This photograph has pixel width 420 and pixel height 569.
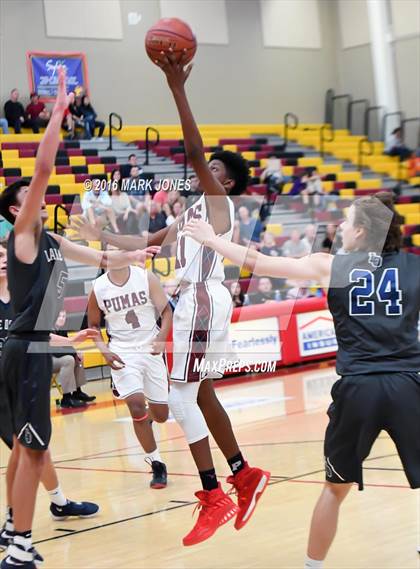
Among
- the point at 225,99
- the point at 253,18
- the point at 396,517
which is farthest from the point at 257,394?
the point at 253,18

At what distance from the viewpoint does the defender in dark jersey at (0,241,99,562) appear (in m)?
5.22

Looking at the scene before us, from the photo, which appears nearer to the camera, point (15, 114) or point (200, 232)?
point (200, 232)

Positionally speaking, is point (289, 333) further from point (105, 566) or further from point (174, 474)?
point (105, 566)

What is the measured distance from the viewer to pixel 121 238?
18.2 ft

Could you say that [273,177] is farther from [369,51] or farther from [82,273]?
[369,51]

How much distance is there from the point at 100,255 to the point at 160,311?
1.97 m

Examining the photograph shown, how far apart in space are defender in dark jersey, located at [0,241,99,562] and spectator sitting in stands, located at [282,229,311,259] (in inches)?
348

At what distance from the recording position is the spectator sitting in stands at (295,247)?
14.6m

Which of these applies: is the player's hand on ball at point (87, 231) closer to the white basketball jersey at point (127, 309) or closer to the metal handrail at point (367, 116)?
the white basketball jersey at point (127, 309)

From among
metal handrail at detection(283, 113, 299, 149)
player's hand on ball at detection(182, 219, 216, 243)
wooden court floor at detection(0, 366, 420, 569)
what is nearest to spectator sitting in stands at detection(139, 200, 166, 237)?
wooden court floor at detection(0, 366, 420, 569)

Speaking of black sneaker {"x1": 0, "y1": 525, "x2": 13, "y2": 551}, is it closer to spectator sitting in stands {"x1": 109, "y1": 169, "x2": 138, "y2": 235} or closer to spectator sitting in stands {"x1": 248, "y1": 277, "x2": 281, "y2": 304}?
spectator sitting in stands {"x1": 109, "y1": 169, "x2": 138, "y2": 235}

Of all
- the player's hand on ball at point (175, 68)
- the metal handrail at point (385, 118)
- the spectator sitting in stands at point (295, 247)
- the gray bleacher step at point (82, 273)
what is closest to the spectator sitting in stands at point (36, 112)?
the gray bleacher step at point (82, 273)

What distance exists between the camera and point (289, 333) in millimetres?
12883

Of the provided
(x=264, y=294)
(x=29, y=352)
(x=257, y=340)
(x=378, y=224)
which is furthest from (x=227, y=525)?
(x=264, y=294)
